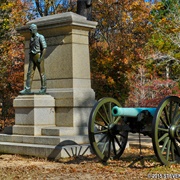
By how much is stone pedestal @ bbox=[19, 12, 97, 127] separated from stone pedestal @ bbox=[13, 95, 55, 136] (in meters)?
0.25

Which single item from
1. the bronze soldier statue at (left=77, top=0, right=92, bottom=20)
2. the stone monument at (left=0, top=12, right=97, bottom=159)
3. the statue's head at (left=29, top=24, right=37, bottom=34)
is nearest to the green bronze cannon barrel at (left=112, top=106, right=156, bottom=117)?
the stone monument at (left=0, top=12, right=97, bottom=159)

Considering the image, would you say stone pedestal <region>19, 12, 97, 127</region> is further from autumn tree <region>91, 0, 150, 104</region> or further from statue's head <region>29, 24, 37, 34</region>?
autumn tree <region>91, 0, 150, 104</region>


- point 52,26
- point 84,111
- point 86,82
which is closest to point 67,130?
point 84,111

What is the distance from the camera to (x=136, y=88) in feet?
72.4

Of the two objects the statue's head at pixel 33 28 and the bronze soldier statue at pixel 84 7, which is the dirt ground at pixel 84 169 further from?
the bronze soldier statue at pixel 84 7

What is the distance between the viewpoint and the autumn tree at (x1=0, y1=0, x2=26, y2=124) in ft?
66.9

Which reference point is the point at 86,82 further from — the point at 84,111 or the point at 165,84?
the point at 165,84

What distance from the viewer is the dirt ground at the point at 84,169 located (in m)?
7.98

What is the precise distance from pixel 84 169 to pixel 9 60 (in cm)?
1348

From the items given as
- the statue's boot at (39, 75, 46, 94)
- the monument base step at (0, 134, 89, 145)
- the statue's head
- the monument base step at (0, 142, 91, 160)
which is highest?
the statue's head

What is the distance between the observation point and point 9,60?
2142cm

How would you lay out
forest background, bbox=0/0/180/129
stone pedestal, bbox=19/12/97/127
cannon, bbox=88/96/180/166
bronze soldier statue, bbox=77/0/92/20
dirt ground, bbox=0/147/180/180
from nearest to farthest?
dirt ground, bbox=0/147/180/180, cannon, bbox=88/96/180/166, stone pedestal, bbox=19/12/97/127, bronze soldier statue, bbox=77/0/92/20, forest background, bbox=0/0/180/129

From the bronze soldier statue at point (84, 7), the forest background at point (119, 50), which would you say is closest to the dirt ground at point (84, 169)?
the forest background at point (119, 50)

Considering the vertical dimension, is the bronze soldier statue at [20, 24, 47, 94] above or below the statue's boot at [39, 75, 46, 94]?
above
